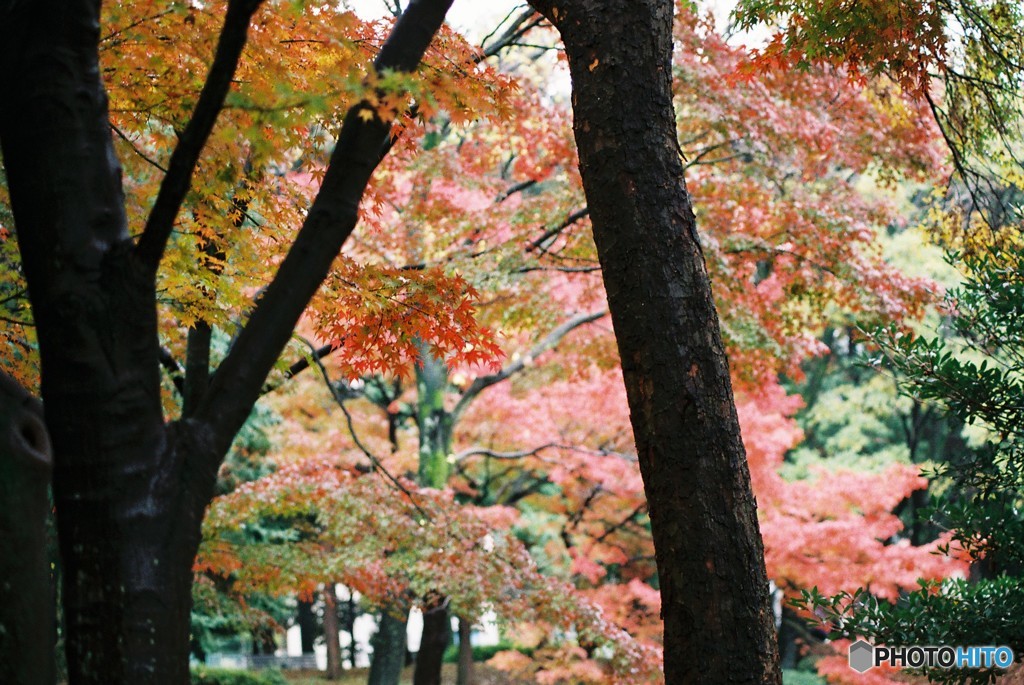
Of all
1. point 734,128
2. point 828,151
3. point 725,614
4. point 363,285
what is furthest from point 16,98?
point 828,151

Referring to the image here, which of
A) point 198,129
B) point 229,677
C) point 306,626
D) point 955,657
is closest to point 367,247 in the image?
Result: point 955,657

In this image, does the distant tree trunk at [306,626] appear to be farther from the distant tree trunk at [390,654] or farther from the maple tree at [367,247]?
the maple tree at [367,247]

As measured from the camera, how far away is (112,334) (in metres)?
2.28

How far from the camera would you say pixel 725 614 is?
2.64m

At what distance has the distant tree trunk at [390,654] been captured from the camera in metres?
11.5

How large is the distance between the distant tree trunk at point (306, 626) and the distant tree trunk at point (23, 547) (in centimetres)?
2181

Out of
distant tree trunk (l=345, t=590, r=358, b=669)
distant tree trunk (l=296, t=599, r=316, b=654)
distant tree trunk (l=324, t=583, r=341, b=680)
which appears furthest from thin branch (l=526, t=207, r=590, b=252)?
distant tree trunk (l=296, t=599, r=316, b=654)

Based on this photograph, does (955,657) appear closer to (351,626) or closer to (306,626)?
(306,626)

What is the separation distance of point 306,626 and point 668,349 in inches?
889

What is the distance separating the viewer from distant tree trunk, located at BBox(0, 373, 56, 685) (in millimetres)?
2312

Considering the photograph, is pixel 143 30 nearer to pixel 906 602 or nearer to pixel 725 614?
pixel 725 614

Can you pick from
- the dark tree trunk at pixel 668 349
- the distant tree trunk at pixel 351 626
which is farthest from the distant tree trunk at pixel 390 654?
the distant tree trunk at pixel 351 626

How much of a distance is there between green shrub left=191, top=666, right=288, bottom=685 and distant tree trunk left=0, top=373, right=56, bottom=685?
11608 millimetres

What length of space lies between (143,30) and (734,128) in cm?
523
